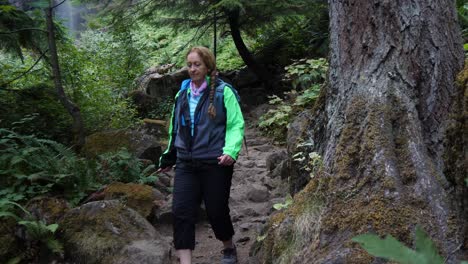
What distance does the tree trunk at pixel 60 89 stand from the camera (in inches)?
284

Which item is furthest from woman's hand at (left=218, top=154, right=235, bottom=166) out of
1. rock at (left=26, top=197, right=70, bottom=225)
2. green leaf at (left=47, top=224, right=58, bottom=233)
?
rock at (left=26, top=197, right=70, bottom=225)

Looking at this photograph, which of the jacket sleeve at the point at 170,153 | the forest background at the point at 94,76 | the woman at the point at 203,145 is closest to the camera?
Answer: the woman at the point at 203,145

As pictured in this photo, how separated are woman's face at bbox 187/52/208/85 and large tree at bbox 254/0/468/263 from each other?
120 cm

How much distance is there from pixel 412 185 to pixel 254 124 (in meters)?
9.28

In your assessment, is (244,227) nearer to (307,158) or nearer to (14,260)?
(307,158)

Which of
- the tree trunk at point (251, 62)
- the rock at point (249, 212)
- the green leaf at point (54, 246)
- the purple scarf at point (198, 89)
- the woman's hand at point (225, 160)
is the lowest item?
the rock at point (249, 212)

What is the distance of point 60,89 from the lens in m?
7.43

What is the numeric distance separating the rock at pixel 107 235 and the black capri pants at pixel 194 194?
60 centimetres

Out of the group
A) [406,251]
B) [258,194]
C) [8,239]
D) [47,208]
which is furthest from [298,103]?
[406,251]

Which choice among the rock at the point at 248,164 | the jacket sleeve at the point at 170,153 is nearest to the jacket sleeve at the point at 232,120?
the jacket sleeve at the point at 170,153

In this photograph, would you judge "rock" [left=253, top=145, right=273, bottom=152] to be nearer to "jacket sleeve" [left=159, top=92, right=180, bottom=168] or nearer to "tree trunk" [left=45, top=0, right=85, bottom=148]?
"tree trunk" [left=45, top=0, right=85, bottom=148]

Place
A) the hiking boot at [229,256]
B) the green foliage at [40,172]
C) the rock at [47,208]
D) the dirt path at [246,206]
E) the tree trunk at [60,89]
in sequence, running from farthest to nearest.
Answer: the tree trunk at [60,89] < the green foliage at [40,172] < the dirt path at [246,206] < the rock at [47,208] < the hiking boot at [229,256]

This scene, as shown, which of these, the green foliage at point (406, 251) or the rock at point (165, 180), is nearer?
the green foliage at point (406, 251)

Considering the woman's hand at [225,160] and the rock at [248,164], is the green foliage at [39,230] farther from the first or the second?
the rock at [248,164]
